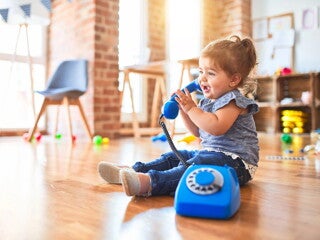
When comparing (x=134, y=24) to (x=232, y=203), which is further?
(x=134, y=24)

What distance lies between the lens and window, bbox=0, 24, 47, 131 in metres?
3.46

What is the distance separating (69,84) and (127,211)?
8.40 feet

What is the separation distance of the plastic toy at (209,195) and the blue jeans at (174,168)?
0.17 m

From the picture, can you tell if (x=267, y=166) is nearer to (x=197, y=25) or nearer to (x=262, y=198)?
(x=262, y=198)

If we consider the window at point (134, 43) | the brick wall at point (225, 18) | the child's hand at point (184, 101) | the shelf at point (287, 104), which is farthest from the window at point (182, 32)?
the child's hand at point (184, 101)

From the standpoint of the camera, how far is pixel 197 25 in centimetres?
495

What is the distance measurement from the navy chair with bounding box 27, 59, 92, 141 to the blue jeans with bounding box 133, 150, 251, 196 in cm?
190

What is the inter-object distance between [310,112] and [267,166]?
3137mm

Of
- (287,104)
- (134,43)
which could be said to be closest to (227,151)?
(134,43)

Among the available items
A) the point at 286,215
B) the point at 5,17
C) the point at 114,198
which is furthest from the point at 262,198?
the point at 5,17

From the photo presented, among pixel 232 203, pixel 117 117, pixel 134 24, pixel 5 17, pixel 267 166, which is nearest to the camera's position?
pixel 232 203

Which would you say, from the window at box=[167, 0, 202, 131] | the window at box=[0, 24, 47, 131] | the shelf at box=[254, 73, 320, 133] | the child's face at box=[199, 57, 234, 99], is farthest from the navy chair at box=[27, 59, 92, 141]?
the shelf at box=[254, 73, 320, 133]

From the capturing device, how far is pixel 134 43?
4195mm

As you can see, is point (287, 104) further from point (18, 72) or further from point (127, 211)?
point (127, 211)
